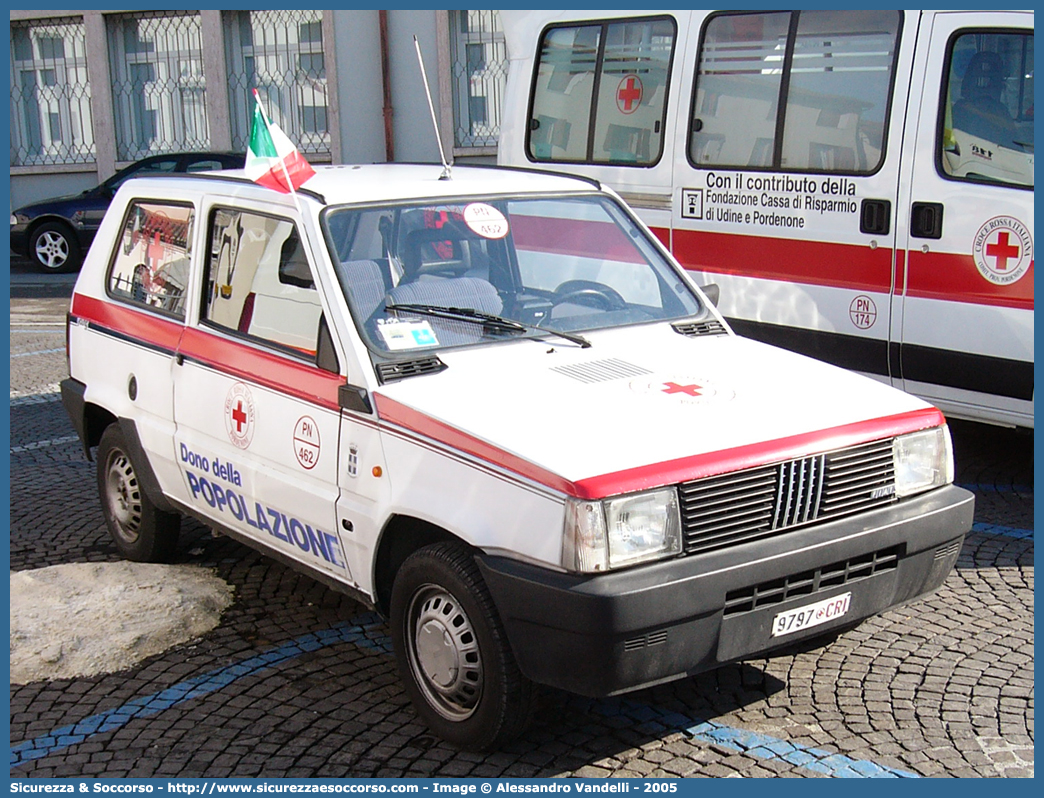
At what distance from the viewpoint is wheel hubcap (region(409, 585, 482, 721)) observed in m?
4.09

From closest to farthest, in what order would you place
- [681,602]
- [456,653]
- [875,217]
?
[681,602] < [456,653] < [875,217]

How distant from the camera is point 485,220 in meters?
5.16

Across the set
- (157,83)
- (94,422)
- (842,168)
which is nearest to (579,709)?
(94,422)

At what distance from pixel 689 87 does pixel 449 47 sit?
13.1m

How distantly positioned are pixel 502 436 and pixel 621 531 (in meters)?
0.50

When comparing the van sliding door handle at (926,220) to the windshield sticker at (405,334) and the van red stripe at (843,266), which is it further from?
the windshield sticker at (405,334)

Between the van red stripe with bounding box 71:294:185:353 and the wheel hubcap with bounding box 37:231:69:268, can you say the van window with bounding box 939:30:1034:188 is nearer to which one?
the van red stripe with bounding box 71:294:185:353

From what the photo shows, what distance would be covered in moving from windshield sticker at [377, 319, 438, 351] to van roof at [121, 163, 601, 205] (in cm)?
59

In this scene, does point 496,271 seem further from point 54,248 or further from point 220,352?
point 54,248

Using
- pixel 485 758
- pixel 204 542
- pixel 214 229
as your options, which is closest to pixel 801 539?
pixel 485 758

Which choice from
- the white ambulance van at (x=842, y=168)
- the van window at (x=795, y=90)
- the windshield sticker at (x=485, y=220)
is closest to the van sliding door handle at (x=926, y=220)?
the white ambulance van at (x=842, y=168)

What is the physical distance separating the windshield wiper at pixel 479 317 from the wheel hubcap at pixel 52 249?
15.5 metres

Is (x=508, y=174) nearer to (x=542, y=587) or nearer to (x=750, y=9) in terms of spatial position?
(x=542, y=587)

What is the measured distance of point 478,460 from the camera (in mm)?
3984
